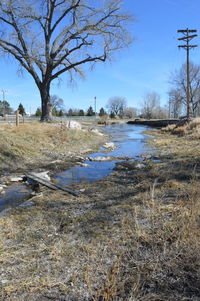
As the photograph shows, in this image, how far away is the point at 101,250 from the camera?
306cm

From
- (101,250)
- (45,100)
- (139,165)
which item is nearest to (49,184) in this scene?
(101,250)

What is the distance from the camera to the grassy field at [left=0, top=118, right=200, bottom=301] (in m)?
2.32

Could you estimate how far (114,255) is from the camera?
2932 mm

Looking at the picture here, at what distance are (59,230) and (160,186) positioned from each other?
3.06 meters

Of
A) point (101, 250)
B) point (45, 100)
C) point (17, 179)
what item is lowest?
point (101, 250)

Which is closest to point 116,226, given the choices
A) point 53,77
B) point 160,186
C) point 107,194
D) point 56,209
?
point 56,209

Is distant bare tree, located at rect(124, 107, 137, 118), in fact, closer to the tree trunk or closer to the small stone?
the tree trunk

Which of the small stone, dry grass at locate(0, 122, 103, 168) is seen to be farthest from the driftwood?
dry grass at locate(0, 122, 103, 168)

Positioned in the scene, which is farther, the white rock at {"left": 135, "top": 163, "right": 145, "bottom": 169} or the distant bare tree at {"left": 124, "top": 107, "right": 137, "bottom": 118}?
the distant bare tree at {"left": 124, "top": 107, "right": 137, "bottom": 118}

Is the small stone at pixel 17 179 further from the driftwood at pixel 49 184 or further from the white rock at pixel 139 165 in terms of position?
the white rock at pixel 139 165

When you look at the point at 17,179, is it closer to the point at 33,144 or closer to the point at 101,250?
the point at 101,250

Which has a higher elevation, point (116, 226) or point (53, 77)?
point (53, 77)

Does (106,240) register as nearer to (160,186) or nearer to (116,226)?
(116,226)

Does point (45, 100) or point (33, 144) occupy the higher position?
point (45, 100)
